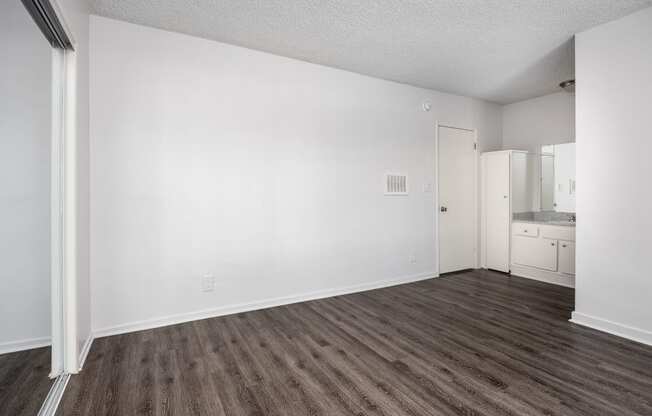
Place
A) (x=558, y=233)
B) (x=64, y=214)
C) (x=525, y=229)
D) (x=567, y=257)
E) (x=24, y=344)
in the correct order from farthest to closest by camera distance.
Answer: (x=525, y=229), (x=558, y=233), (x=567, y=257), (x=64, y=214), (x=24, y=344)

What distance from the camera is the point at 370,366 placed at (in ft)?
7.15

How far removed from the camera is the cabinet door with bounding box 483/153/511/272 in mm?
4695

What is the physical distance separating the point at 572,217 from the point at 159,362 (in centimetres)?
520

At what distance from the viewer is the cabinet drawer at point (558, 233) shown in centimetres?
399

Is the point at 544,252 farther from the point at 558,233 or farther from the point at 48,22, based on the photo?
the point at 48,22

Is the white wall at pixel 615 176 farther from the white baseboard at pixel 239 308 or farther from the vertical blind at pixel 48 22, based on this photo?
the vertical blind at pixel 48 22

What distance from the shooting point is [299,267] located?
351 cm

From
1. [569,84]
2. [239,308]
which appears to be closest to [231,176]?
[239,308]

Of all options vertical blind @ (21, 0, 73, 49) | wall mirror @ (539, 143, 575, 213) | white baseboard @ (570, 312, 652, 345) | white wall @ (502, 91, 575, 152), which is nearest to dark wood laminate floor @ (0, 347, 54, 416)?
vertical blind @ (21, 0, 73, 49)

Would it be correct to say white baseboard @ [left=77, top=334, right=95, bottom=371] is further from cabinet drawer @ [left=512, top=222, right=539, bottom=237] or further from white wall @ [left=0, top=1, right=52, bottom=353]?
cabinet drawer @ [left=512, top=222, right=539, bottom=237]

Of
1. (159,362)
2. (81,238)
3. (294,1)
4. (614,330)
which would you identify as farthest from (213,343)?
(614,330)

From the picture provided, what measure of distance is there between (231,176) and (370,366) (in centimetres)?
206

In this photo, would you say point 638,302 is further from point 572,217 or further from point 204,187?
point 204,187

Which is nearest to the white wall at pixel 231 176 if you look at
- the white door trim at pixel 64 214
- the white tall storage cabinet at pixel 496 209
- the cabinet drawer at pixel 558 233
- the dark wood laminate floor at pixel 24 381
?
the white door trim at pixel 64 214
